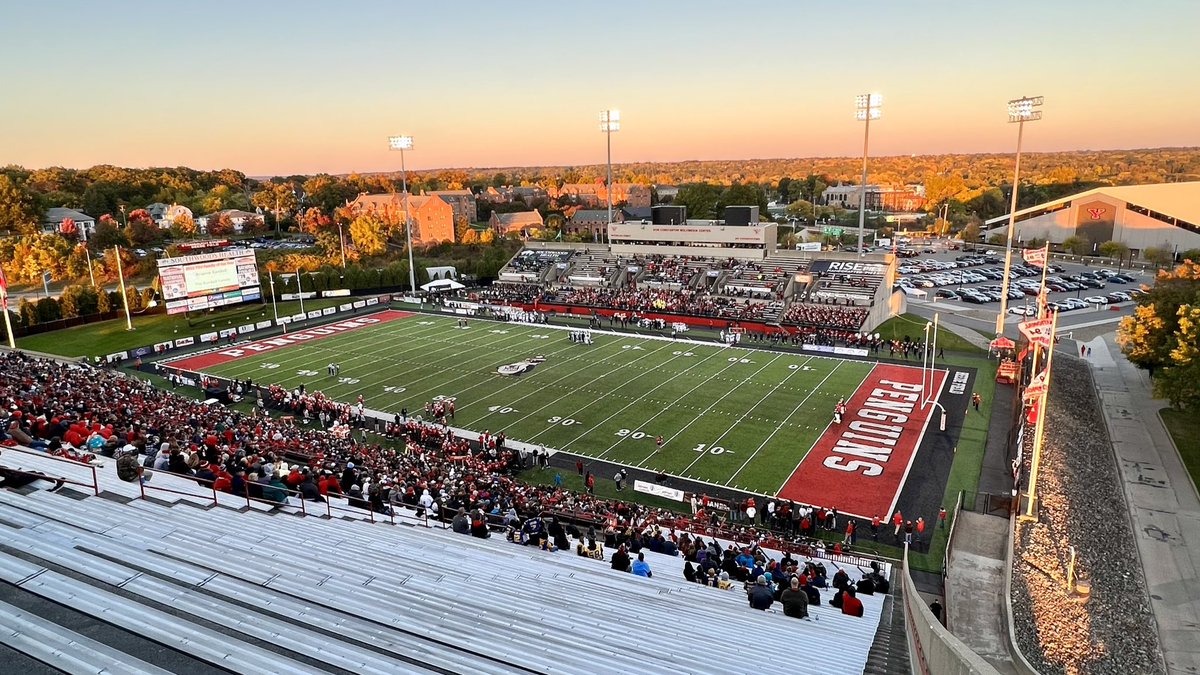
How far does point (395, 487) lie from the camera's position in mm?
15188

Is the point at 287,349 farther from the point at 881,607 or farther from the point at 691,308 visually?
the point at 881,607

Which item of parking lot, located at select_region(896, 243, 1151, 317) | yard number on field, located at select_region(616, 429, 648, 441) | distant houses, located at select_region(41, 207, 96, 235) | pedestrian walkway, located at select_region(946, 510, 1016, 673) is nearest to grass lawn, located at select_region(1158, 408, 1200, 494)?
pedestrian walkway, located at select_region(946, 510, 1016, 673)

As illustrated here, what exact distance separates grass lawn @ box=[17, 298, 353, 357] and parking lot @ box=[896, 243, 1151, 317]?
43624 mm

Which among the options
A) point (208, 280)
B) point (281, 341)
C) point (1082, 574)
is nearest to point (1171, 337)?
point (1082, 574)

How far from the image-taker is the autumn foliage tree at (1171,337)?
72.7ft

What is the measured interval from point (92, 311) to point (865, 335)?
47774mm

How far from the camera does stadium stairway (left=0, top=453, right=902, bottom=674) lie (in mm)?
6387

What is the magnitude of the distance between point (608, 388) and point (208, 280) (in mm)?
27240

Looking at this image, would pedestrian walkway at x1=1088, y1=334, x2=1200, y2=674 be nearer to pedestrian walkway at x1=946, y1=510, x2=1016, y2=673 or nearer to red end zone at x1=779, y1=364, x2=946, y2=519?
pedestrian walkway at x1=946, y1=510, x2=1016, y2=673

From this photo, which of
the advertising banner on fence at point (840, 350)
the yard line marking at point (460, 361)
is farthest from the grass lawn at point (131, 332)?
the advertising banner on fence at point (840, 350)

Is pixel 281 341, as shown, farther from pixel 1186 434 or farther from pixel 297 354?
pixel 1186 434

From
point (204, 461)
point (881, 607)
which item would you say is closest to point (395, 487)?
point (204, 461)

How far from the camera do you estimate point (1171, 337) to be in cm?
2475

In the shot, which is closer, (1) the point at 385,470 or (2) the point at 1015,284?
(1) the point at 385,470
